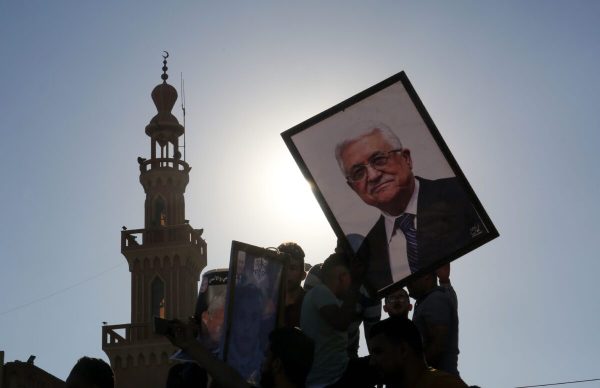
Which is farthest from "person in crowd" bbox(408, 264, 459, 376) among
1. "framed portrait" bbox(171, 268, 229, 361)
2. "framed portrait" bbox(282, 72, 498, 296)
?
"framed portrait" bbox(171, 268, 229, 361)

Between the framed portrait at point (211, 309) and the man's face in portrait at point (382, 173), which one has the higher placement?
the man's face in portrait at point (382, 173)

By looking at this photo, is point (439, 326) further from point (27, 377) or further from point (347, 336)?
point (27, 377)

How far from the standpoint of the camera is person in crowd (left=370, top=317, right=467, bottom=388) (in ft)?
17.6

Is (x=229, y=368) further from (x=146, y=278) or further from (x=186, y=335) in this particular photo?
(x=146, y=278)

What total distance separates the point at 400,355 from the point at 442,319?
4.46ft

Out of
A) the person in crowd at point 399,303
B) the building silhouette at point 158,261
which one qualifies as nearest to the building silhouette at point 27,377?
the building silhouette at point 158,261

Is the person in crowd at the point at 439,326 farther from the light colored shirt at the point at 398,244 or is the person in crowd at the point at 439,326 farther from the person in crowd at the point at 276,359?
the person in crowd at the point at 276,359

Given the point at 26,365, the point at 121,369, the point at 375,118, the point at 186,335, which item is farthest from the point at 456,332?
the point at 121,369

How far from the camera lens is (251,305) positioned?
6.44 meters

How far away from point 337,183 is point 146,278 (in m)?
43.3

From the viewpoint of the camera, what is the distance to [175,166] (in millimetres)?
50219

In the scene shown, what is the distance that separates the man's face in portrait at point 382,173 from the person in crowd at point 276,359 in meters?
1.49

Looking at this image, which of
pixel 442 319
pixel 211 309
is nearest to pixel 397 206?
pixel 442 319

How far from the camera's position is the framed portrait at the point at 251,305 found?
20.7 feet
